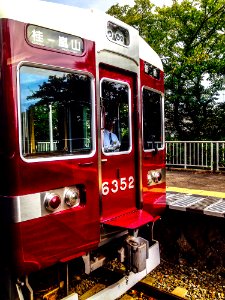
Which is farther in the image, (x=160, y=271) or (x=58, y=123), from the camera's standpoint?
(x=160, y=271)

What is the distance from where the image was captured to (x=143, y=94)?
4227 mm

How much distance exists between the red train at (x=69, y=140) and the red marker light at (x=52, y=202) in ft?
0.04

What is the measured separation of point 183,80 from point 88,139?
1348cm

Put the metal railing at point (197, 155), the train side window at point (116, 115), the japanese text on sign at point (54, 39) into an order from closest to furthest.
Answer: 1. the japanese text on sign at point (54, 39)
2. the train side window at point (116, 115)
3. the metal railing at point (197, 155)

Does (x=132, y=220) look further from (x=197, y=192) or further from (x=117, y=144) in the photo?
(x=197, y=192)

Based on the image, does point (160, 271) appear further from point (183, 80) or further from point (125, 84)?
point (183, 80)

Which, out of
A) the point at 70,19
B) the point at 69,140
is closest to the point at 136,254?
the point at 69,140

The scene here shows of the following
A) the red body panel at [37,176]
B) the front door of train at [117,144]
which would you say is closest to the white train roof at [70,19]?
the red body panel at [37,176]

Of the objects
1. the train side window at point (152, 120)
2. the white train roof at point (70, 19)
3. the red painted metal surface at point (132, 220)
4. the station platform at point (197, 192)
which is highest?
the white train roof at point (70, 19)

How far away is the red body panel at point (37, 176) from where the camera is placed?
8.70 ft

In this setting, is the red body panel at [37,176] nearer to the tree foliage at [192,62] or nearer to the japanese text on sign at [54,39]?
the japanese text on sign at [54,39]

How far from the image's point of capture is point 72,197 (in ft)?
10.2

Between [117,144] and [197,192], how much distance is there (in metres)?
3.59

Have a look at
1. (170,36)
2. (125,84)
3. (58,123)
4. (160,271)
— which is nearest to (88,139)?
(58,123)
